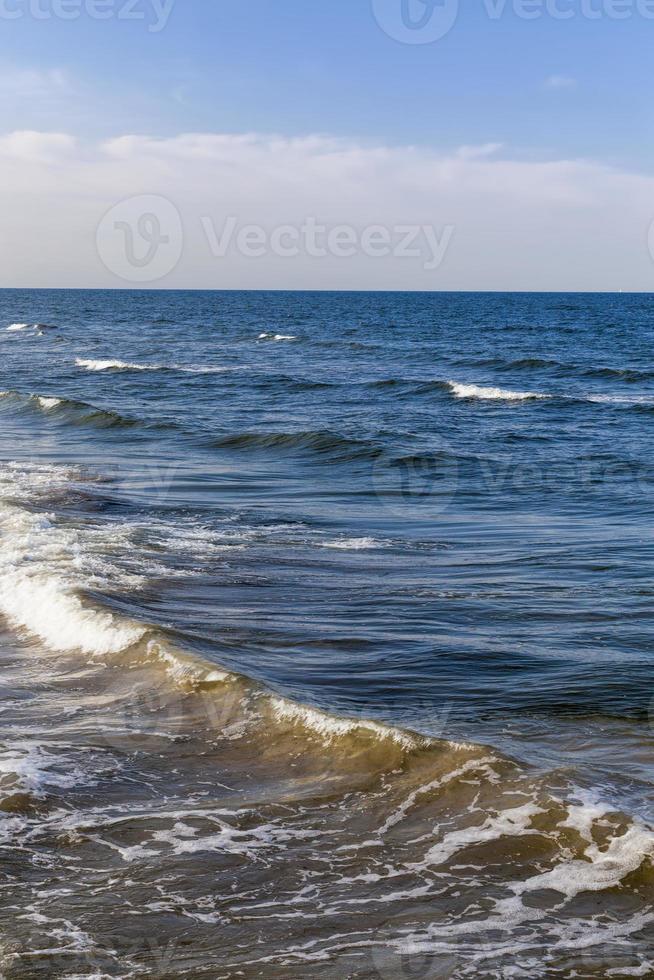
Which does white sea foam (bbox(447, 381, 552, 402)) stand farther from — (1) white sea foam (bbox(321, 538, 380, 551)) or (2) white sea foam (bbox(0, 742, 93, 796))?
(2) white sea foam (bbox(0, 742, 93, 796))

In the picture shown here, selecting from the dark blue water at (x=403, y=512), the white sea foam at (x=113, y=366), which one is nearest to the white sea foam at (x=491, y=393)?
the dark blue water at (x=403, y=512)

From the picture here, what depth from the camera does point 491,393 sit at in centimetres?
3503

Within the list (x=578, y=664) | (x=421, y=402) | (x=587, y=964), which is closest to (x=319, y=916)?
(x=587, y=964)

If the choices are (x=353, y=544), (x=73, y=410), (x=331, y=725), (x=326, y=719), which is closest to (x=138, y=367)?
(x=73, y=410)

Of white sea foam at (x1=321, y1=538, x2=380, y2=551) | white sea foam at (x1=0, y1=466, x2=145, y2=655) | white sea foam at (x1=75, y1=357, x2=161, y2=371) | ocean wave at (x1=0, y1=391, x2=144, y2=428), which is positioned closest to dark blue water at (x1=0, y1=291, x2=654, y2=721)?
white sea foam at (x1=321, y1=538, x2=380, y2=551)

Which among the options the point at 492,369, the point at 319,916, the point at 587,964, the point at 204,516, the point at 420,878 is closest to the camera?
the point at 587,964

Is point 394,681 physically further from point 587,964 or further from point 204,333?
point 204,333

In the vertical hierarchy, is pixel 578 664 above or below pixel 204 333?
below

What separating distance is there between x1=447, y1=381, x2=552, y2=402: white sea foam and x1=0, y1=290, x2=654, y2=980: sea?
12401 millimetres

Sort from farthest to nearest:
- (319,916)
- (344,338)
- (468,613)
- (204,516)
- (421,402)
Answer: (344,338), (421,402), (204,516), (468,613), (319,916)

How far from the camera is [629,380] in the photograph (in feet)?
132

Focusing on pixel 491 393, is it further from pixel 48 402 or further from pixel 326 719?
pixel 326 719

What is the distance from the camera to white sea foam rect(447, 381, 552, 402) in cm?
3409

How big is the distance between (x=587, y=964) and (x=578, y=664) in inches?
182
